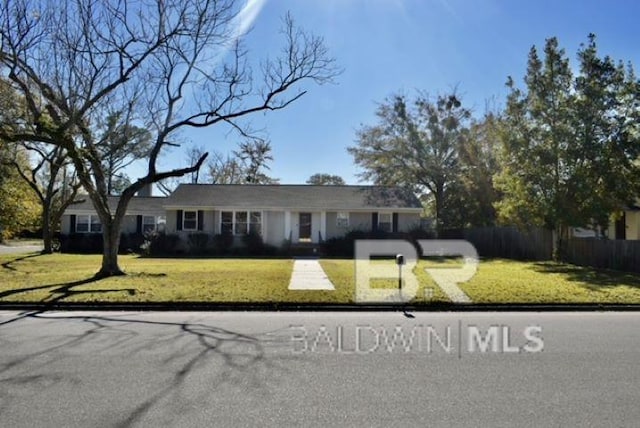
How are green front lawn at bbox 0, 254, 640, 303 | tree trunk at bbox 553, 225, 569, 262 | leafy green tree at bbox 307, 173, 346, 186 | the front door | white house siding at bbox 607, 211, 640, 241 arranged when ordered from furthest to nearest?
1. leafy green tree at bbox 307, 173, 346, 186
2. the front door
3. white house siding at bbox 607, 211, 640, 241
4. tree trunk at bbox 553, 225, 569, 262
5. green front lawn at bbox 0, 254, 640, 303

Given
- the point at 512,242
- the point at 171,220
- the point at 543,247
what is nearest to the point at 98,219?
the point at 171,220

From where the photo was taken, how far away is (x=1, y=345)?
725cm

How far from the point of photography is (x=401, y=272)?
15281 mm

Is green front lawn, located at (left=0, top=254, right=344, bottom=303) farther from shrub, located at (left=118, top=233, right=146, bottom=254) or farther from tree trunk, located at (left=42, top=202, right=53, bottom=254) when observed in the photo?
shrub, located at (left=118, top=233, right=146, bottom=254)

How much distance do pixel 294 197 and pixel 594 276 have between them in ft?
63.5

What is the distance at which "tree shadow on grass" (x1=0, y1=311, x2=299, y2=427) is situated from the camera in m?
5.05

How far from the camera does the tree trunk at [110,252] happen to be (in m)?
16.4

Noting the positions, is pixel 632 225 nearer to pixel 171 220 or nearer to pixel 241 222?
pixel 241 222

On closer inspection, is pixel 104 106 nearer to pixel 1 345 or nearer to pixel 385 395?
pixel 1 345

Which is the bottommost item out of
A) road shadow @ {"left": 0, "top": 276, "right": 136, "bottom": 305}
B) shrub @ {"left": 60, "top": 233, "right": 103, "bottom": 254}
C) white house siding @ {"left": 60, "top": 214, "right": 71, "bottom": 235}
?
road shadow @ {"left": 0, "top": 276, "right": 136, "bottom": 305}

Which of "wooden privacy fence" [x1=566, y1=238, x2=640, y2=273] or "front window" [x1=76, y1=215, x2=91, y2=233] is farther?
"front window" [x1=76, y1=215, x2=91, y2=233]

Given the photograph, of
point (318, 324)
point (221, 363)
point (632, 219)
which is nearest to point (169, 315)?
point (318, 324)

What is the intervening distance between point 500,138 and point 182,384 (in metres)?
22.8

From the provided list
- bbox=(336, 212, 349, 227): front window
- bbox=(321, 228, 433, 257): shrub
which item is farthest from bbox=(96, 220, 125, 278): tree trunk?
bbox=(336, 212, 349, 227): front window
